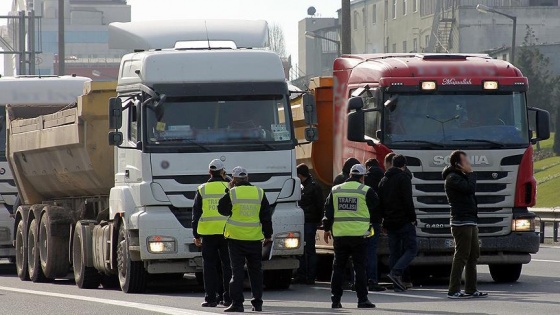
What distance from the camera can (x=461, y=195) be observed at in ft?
55.3

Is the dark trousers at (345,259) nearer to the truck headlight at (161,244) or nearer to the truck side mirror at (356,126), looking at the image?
the truck headlight at (161,244)

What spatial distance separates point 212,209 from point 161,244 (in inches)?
75.2

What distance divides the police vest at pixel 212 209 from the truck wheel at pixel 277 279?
10.2ft

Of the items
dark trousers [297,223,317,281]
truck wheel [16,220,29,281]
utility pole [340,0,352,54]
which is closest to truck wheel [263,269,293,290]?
dark trousers [297,223,317,281]

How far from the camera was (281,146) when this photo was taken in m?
18.4

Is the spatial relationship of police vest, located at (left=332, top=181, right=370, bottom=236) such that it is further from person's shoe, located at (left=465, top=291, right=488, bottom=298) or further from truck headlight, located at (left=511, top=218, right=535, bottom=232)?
truck headlight, located at (left=511, top=218, right=535, bottom=232)

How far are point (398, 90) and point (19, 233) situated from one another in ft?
27.9

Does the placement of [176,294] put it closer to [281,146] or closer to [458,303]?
[281,146]

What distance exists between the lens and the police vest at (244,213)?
15773 millimetres

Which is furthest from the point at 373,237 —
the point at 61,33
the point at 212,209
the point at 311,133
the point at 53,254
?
the point at 61,33

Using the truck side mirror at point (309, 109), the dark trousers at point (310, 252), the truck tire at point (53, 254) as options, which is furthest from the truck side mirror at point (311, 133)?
the truck tire at point (53, 254)

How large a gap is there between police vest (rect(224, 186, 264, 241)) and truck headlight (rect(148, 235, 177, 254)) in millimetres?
2313

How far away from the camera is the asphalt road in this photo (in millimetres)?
15688

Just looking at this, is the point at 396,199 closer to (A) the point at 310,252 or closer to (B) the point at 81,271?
(A) the point at 310,252
